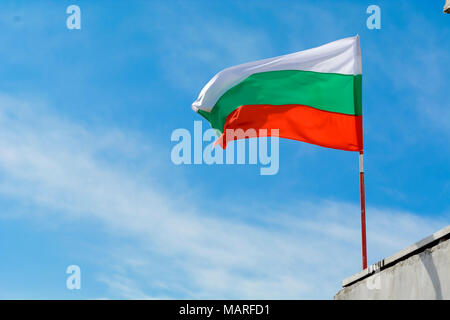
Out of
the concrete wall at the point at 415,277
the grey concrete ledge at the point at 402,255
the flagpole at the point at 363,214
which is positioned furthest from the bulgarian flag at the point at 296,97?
the concrete wall at the point at 415,277

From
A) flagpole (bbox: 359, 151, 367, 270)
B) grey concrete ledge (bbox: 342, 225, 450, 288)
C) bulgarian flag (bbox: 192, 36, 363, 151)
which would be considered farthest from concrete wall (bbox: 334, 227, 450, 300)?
bulgarian flag (bbox: 192, 36, 363, 151)

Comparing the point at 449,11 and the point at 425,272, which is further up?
the point at 449,11

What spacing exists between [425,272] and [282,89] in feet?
17.9

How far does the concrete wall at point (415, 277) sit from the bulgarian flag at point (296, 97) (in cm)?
310

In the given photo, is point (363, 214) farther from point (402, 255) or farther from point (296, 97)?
point (296, 97)

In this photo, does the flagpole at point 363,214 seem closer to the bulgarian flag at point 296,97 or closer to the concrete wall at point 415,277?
the concrete wall at point 415,277

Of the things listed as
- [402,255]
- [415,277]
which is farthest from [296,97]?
[415,277]

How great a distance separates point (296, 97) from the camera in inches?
528

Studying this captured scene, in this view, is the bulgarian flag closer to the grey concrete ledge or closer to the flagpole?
the flagpole
